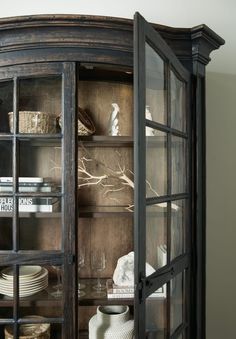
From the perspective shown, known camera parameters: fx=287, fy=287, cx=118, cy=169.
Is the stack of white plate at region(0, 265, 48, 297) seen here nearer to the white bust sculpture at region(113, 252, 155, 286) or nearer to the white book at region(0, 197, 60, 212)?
the white book at region(0, 197, 60, 212)

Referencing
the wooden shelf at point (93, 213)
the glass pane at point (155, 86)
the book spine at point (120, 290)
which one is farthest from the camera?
the book spine at point (120, 290)

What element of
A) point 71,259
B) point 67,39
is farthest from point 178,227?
point 67,39

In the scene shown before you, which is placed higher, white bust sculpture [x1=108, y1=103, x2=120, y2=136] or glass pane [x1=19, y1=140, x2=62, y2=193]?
white bust sculpture [x1=108, y1=103, x2=120, y2=136]

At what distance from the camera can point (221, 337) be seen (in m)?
1.81

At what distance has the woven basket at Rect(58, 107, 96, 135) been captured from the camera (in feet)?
4.94

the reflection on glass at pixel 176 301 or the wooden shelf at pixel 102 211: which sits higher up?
the wooden shelf at pixel 102 211

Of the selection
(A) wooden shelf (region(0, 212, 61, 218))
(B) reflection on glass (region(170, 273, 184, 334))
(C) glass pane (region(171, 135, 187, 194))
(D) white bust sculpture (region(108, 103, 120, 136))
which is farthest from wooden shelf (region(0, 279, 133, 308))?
(D) white bust sculpture (region(108, 103, 120, 136))

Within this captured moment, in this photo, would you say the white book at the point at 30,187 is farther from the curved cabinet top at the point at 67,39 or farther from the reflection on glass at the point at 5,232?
the curved cabinet top at the point at 67,39

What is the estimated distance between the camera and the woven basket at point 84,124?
1.51 meters

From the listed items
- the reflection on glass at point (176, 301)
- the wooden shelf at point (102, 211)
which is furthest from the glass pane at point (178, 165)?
the reflection on glass at point (176, 301)

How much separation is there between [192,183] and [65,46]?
2.89 feet

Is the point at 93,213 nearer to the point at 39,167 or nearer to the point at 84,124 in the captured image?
the point at 39,167

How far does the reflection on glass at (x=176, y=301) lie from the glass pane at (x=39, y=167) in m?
0.72

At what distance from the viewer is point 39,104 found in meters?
1.38
